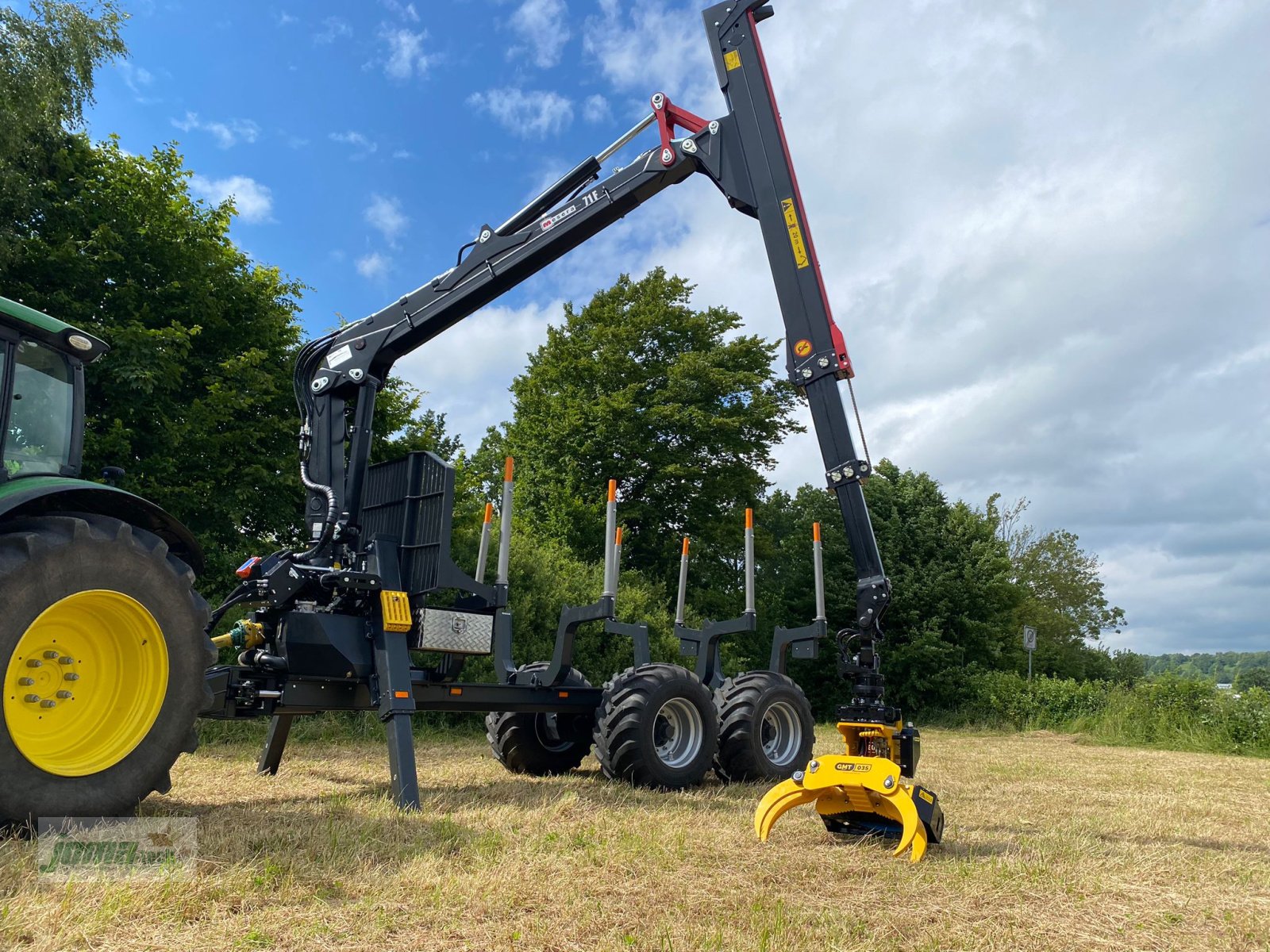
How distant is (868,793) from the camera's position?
5219 mm

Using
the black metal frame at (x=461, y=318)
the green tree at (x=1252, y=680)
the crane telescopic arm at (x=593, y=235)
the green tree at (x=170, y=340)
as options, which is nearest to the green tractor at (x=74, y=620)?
the black metal frame at (x=461, y=318)

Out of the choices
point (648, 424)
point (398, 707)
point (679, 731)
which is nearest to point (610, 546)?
point (679, 731)

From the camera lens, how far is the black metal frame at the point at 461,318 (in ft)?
20.6

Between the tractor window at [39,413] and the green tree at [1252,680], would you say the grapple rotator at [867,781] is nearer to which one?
the tractor window at [39,413]

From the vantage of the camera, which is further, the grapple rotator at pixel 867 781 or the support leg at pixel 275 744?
the support leg at pixel 275 744

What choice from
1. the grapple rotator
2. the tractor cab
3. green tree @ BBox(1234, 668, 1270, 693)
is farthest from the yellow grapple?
green tree @ BBox(1234, 668, 1270, 693)

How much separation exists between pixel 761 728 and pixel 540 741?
207cm

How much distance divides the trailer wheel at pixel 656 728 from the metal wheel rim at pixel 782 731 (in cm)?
78

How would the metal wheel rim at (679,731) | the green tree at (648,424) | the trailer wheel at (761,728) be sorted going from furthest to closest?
the green tree at (648,424), the trailer wheel at (761,728), the metal wheel rim at (679,731)

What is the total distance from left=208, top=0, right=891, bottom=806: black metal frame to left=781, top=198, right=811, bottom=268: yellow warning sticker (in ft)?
0.04

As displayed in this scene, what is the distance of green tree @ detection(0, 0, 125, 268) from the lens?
12641 millimetres

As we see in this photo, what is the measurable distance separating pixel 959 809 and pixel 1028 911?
3.22 metres

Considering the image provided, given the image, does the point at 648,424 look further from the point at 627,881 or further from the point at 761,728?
the point at 627,881

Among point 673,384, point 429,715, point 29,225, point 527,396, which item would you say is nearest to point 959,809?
point 429,715
